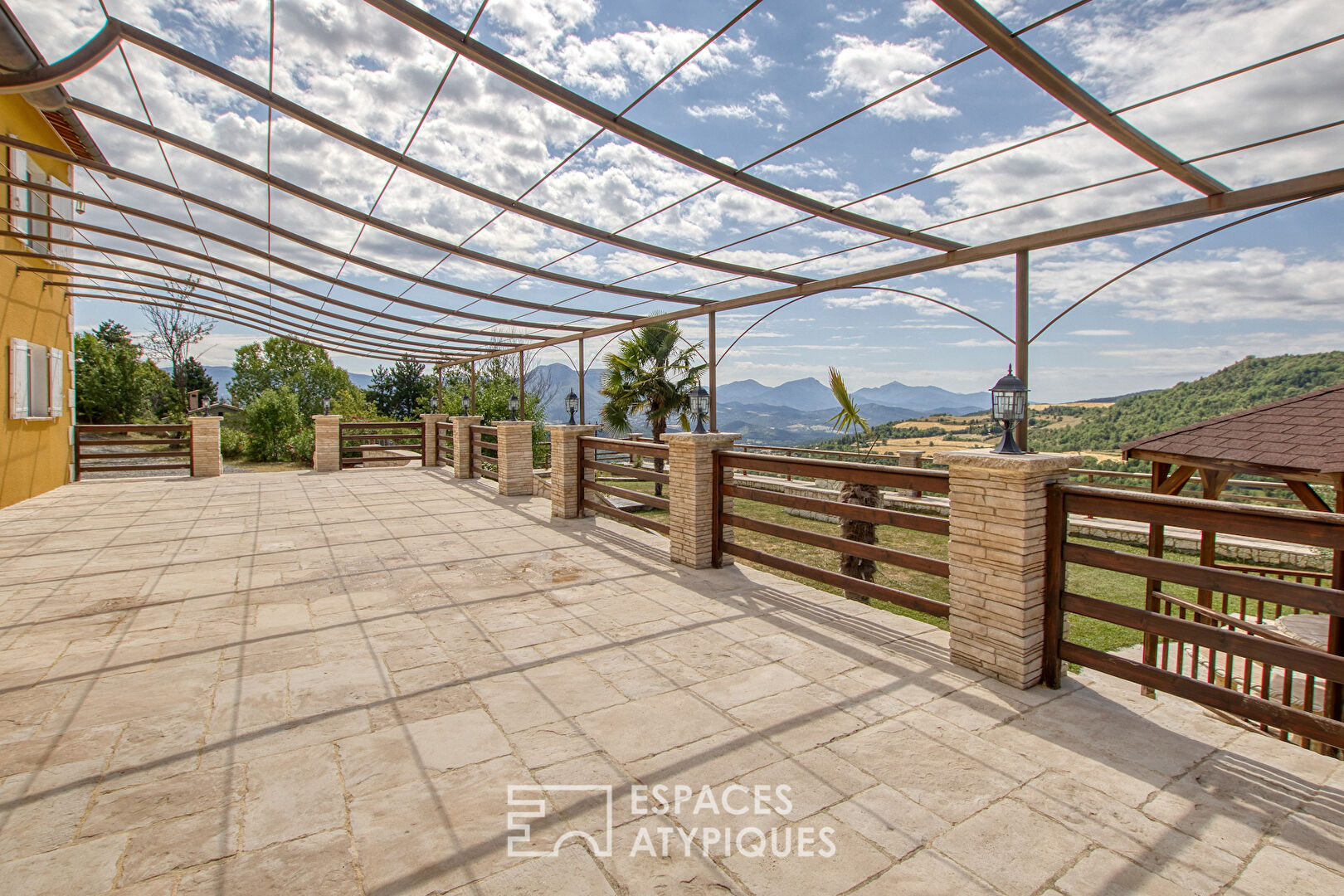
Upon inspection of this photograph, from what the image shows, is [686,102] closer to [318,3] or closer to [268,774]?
[318,3]

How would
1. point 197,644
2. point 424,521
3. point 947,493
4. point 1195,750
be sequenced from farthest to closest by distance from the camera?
1. point 424,521
2. point 197,644
3. point 947,493
4. point 1195,750

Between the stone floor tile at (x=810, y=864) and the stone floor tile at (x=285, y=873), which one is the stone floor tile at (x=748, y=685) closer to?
the stone floor tile at (x=810, y=864)

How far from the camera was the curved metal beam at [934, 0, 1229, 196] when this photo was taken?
93.0 inches

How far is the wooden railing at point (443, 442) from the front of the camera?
522 inches

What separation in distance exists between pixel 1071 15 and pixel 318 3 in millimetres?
4064

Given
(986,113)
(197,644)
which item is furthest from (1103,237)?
(197,644)

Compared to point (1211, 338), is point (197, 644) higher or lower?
lower

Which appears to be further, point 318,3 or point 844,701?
point 318,3

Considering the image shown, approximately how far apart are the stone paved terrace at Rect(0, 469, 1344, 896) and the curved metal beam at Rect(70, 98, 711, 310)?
321 centimetres

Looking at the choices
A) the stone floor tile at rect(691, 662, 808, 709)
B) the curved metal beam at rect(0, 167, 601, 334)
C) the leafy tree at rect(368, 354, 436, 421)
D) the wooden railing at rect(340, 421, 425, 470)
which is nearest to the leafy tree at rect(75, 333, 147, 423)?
the wooden railing at rect(340, 421, 425, 470)

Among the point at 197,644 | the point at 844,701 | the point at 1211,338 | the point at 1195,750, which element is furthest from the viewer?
the point at 1211,338

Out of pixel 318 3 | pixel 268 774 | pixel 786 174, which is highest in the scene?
pixel 318 3

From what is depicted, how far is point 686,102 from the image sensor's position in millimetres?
3646

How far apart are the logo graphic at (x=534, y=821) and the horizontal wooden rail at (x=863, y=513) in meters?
2.03
